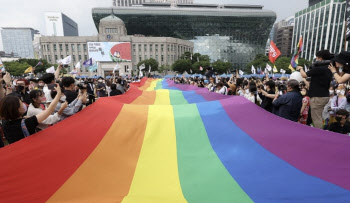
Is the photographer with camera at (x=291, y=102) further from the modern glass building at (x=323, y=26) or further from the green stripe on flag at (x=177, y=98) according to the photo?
the modern glass building at (x=323, y=26)


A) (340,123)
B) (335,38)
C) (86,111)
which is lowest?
(340,123)

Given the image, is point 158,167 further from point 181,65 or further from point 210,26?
point 210,26

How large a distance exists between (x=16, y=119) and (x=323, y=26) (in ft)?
326

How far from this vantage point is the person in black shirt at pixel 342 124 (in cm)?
458

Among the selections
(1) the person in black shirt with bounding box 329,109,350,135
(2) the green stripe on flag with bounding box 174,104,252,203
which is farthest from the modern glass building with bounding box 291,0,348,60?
(2) the green stripe on flag with bounding box 174,104,252,203

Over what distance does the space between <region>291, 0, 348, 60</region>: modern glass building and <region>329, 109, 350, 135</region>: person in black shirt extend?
260 ft

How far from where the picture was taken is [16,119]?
2.60 metres

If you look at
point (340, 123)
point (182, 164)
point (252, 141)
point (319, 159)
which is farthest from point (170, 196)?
point (340, 123)

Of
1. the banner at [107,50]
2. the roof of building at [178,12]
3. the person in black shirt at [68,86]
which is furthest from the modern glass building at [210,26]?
the person in black shirt at [68,86]

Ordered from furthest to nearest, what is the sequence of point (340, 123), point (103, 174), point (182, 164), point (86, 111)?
point (340, 123), point (86, 111), point (182, 164), point (103, 174)

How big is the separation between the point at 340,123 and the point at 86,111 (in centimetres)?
564

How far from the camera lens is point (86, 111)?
11.0 feet

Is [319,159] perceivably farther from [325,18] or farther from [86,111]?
[325,18]

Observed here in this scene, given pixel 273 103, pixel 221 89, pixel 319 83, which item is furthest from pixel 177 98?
pixel 319 83
